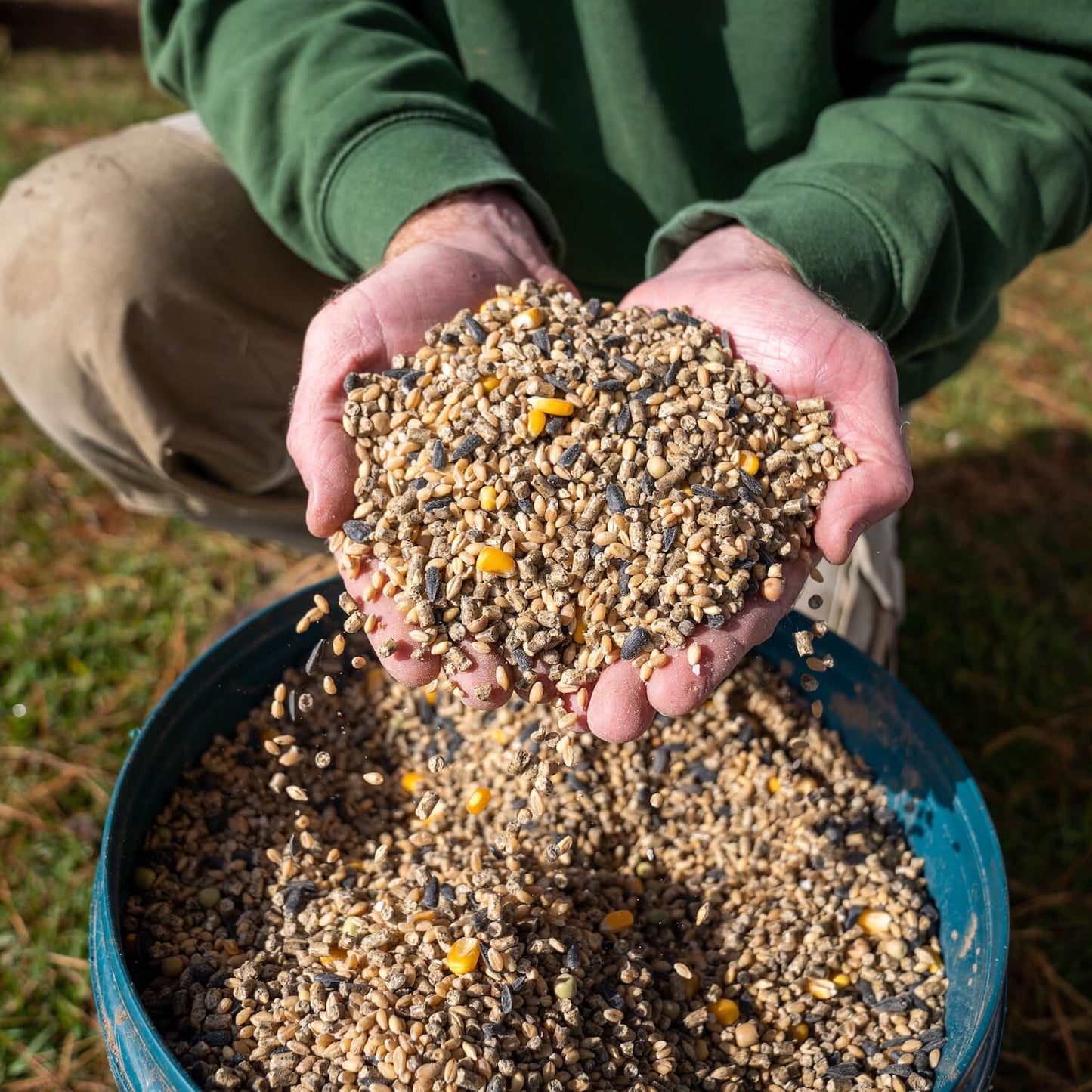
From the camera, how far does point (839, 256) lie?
1888 millimetres

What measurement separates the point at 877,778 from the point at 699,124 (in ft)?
4.75

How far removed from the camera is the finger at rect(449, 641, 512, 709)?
5.08 ft

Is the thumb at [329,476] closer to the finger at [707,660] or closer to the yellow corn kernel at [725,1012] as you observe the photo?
the finger at [707,660]

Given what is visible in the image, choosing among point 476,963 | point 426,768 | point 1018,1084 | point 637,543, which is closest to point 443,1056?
point 476,963

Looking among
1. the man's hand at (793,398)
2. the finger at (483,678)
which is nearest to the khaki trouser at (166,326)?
the man's hand at (793,398)

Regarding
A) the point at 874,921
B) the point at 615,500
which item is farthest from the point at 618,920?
the point at 615,500

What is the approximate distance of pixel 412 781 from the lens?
1880mm

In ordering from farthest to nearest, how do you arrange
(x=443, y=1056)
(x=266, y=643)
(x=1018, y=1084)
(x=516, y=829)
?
1. (x=1018, y=1084)
2. (x=266, y=643)
3. (x=516, y=829)
4. (x=443, y=1056)

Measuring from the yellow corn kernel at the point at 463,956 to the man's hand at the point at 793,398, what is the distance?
0.36 metres

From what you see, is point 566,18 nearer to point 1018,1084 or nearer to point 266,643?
point 266,643

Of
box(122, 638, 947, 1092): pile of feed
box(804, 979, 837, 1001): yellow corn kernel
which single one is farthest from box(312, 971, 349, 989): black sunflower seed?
box(804, 979, 837, 1001): yellow corn kernel

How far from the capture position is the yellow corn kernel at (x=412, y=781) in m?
1.88

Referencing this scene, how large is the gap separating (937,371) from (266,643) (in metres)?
1.57

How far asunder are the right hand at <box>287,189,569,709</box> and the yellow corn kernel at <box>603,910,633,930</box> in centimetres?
41
